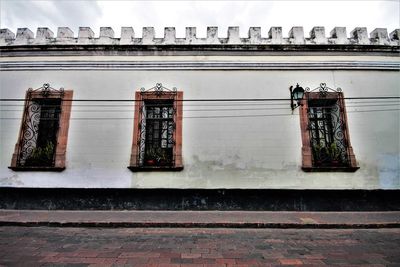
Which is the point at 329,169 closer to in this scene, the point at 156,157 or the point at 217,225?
the point at 217,225

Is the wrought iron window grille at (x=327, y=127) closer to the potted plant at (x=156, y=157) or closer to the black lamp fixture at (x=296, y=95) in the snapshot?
the black lamp fixture at (x=296, y=95)

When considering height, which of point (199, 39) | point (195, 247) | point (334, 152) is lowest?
point (195, 247)

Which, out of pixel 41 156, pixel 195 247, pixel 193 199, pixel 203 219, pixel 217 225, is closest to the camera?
pixel 195 247

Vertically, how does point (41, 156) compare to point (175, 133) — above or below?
below

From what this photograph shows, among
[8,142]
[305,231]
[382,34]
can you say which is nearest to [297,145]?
[305,231]

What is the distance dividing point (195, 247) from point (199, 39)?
622cm

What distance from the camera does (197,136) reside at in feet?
23.8

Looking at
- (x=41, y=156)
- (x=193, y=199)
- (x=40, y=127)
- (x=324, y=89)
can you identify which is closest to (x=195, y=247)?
(x=193, y=199)

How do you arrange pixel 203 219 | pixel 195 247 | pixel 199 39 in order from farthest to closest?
pixel 199 39
pixel 203 219
pixel 195 247

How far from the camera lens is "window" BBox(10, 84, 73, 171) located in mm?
7121

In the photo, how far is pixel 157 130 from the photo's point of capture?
765cm

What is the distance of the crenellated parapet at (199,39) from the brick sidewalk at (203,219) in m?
5.04

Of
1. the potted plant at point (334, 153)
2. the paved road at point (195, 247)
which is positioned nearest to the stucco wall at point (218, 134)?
the potted plant at point (334, 153)

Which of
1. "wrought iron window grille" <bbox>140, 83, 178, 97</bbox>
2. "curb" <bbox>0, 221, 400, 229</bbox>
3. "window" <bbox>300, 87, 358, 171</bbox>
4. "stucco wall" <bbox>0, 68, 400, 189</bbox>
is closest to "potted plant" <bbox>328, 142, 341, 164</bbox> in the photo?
"window" <bbox>300, 87, 358, 171</bbox>
